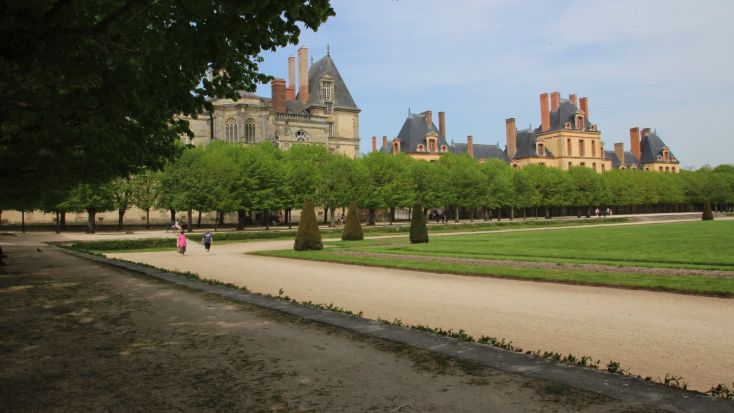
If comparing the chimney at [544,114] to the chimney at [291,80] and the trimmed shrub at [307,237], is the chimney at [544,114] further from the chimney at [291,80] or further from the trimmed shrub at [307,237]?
the trimmed shrub at [307,237]

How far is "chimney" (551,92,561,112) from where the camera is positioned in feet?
266

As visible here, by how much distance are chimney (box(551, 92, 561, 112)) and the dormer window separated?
3748 cm

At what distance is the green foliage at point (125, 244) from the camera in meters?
27.5

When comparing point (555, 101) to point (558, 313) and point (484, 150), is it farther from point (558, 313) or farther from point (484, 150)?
point (558, 313)

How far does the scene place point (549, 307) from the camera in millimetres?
9773

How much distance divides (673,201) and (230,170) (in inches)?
2549

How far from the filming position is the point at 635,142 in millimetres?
93688

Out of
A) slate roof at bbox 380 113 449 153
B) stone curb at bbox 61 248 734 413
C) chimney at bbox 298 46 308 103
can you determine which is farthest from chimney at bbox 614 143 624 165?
stone curb at bbox 61 248 734 413

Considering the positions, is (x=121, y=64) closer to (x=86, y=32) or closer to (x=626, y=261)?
(x=86, y=32)

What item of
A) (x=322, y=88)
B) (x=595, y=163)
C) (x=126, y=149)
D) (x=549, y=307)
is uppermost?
(x=322, y=88)

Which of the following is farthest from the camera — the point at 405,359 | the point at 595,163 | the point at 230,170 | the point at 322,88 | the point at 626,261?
the point at 595,163

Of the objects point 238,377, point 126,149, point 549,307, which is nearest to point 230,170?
point 126,149

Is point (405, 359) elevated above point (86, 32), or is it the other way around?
point (86, 32)

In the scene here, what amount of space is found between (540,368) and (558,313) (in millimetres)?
4889
